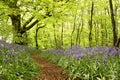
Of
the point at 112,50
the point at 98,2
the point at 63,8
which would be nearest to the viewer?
the point at 112,50

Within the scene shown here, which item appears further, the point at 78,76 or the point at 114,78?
the point at 78,76

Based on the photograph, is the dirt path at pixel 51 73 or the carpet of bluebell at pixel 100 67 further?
the dirt path at pixel 51 73

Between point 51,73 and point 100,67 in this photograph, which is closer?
point 100,67

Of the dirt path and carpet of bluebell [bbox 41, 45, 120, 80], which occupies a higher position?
carpet of bluebell [bbox 41, 45, 120, 80]

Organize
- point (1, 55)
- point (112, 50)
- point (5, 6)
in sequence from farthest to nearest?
1. point (5, 6)
2. point (112, 50)
3. point (1, 55)

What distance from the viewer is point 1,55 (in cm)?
699

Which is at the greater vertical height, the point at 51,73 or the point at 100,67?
the point at 100,67

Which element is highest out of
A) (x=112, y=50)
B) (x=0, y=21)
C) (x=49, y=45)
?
(x=0, y=21)

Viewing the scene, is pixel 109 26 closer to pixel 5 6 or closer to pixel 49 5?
pixel 49 5

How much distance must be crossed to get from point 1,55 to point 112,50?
3.49 metres

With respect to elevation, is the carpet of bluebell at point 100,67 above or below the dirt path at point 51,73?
above

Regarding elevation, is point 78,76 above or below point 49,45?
above

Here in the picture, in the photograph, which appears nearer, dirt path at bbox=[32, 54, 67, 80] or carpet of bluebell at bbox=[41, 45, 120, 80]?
carpet of bluebell at bbox=[41, 45, 120, 80]

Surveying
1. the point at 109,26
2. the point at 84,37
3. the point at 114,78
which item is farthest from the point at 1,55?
the point at 84,37
